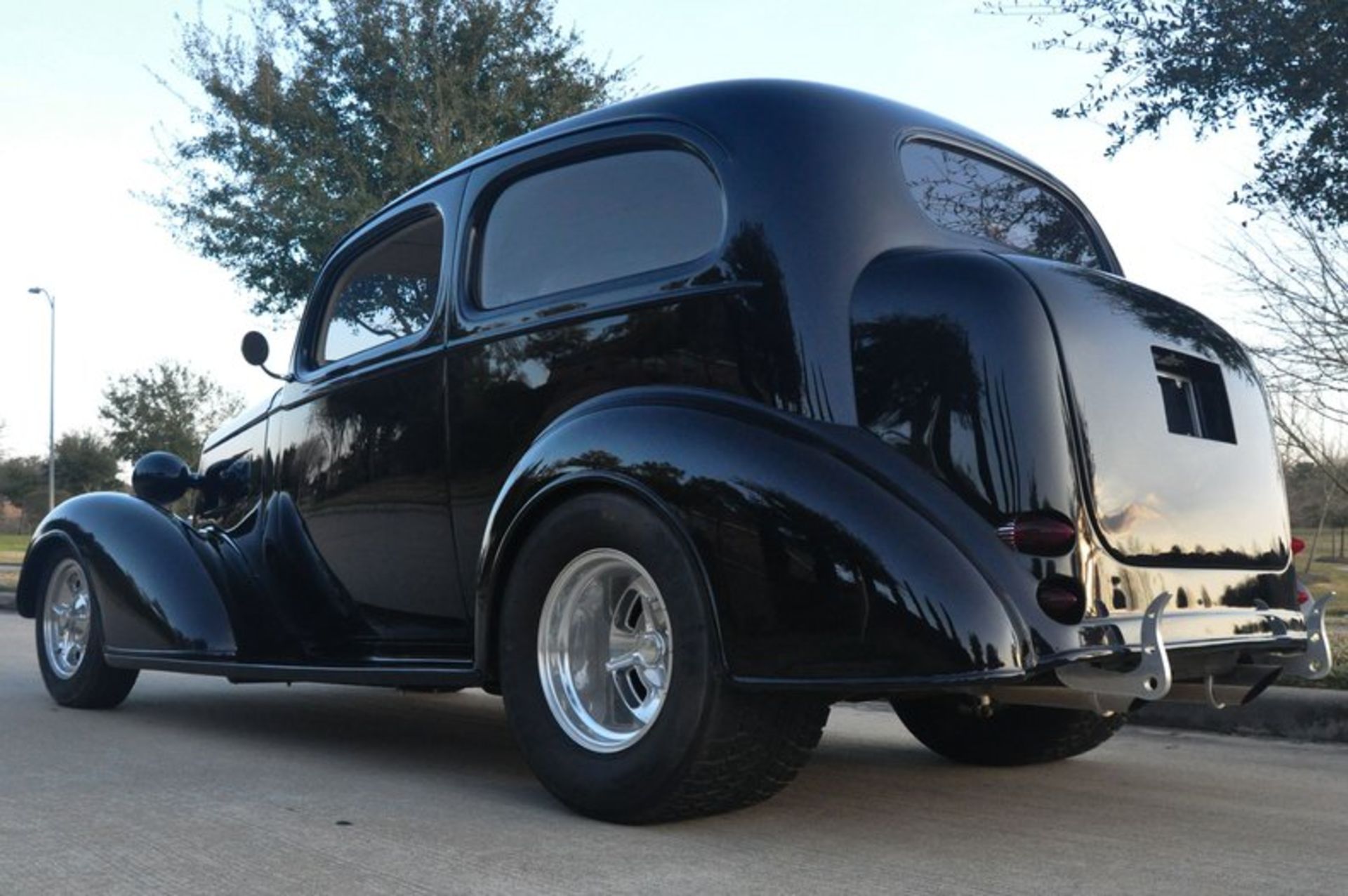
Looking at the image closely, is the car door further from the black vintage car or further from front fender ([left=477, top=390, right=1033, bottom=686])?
front fender ([left=477, top=390, right=1033, bottom=686])

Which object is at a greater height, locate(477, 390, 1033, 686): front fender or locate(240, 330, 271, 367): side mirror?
locate(240, 330, 271, 367): side mirror

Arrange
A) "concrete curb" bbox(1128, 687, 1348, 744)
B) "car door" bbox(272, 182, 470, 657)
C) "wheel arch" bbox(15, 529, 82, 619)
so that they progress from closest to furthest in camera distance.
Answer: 1. "car door" bbox(272, 182, 470, 657)
2. "concrete curb" bbox(1128, 687, 1348, 744)
3. "wheel arch" bbox(15, 529, 82, 619)

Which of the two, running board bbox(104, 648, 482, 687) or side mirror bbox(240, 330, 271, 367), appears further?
side mirror bbox(240, 330, 271, 367)

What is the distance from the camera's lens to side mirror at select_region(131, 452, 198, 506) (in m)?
6.59

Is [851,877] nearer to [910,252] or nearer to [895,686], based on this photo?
[895,686]

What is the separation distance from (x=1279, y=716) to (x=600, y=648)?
356cm

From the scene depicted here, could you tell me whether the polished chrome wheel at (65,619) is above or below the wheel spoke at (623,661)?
above

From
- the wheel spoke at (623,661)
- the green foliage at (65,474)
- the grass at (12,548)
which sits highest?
the green foliage at (65,474)

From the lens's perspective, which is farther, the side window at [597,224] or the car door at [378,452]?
the car door at [378,452]

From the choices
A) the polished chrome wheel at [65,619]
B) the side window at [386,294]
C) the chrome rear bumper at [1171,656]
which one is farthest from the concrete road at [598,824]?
the side window at [386,294]

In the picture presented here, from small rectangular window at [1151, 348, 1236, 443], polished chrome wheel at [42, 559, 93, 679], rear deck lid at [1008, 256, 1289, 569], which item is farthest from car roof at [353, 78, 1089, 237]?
polished chrome wheel at [42, 559, 93, 679]

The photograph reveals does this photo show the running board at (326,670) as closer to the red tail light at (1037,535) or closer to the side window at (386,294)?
the side window at (386,294)

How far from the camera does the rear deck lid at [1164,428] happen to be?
12.3 ft

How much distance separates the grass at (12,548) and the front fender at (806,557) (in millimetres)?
17215
